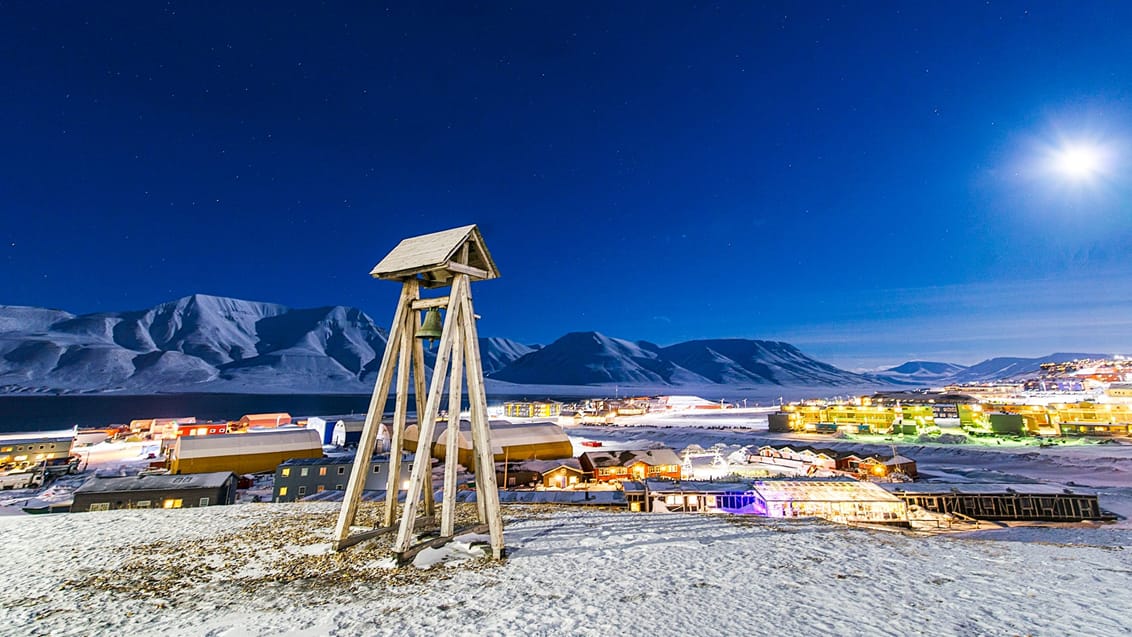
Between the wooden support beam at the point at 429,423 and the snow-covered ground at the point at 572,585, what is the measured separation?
30.9 inches

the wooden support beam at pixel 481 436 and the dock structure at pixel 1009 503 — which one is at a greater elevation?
the wooden support beam at pixel 481 436

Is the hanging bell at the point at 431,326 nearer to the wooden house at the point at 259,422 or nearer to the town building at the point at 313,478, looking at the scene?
the town building at the point at 313,478

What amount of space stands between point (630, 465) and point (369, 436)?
109 ft

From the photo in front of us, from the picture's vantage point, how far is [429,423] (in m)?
9.72

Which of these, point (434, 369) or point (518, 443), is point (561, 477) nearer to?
point (518, 443)

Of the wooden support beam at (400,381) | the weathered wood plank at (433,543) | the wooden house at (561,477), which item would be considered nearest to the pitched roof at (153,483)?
the wooden support beam at (400,381)

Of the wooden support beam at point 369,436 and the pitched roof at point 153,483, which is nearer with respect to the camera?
the wooden support beam at point 369,436

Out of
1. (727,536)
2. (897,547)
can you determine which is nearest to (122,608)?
(727,536)

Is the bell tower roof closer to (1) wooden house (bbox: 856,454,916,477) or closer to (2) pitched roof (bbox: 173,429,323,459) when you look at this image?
(2) pitched roof (bbox: 173,429,323,459)

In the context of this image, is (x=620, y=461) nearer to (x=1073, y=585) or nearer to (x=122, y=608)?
(x=1073, y=585)

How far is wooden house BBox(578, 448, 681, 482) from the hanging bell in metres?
32.3

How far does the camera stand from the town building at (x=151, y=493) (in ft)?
77.6

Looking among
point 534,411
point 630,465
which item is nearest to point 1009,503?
point 630,465

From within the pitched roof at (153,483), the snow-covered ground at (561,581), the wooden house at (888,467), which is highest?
the snow-covered ground at (561,581)
